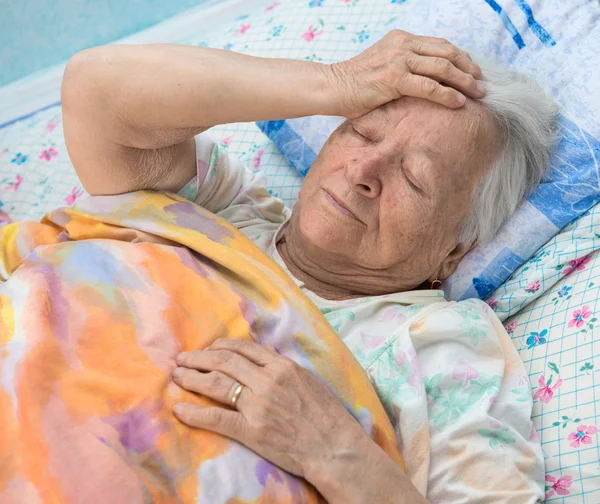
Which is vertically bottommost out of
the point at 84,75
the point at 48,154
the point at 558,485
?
the point at 558,485

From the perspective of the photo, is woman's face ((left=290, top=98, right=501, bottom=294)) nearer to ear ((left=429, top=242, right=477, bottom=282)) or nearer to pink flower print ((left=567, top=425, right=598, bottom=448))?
ear ((left=429, top=242, right=477, bottom=282))

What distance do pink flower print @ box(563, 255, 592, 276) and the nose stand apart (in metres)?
0.50

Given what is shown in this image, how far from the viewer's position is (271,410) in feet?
3.72

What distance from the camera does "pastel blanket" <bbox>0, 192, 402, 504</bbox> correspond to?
40.2 inches

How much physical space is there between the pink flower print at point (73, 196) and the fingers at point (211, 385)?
1033 mm

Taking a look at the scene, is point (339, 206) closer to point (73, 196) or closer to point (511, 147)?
point (511, 147)

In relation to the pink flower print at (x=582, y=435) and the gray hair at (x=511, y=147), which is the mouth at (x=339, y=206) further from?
the pink flower print at (x=582, y=435)

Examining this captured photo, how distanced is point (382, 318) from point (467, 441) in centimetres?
33

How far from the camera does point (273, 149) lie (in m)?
2.00

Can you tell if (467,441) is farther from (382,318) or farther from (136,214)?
(136,214)

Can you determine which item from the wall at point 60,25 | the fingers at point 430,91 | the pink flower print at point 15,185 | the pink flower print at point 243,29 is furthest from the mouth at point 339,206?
the wall at point 60,25

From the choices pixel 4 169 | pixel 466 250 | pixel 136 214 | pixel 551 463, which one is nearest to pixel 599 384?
pixel 551 463

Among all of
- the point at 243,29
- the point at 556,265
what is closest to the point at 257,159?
the point at 243,29

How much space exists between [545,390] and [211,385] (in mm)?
706
